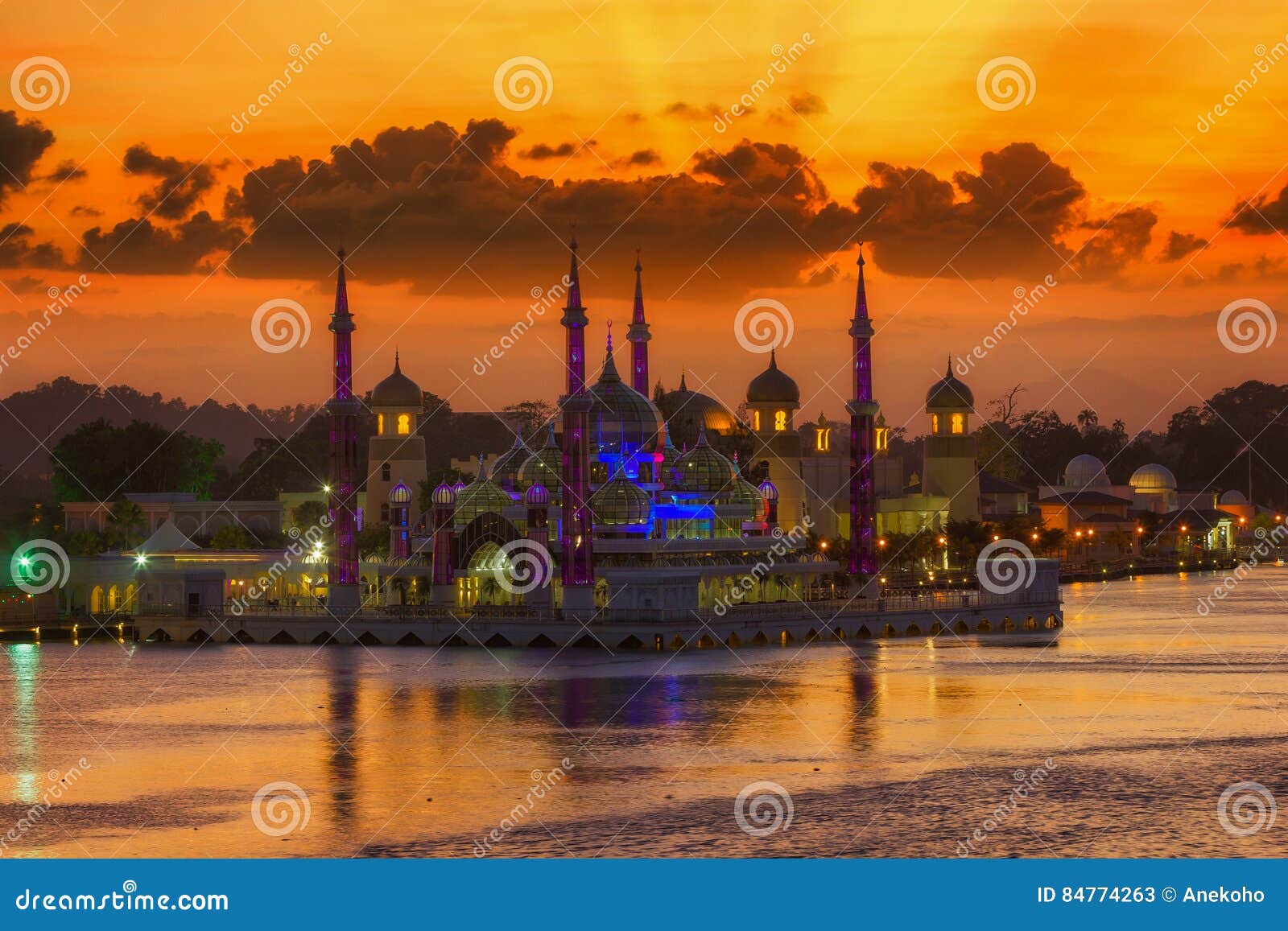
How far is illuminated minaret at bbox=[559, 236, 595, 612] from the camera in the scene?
70.5m

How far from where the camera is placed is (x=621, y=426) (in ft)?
270

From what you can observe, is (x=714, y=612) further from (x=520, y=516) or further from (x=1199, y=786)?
(x=1199, y=786)

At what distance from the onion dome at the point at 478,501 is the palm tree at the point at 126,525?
95.3 feet

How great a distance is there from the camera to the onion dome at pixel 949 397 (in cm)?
13062

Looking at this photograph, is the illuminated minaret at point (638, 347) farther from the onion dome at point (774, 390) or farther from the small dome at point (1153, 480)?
the small dome at point (1153, 480)

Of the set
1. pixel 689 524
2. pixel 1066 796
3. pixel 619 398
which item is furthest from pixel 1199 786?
pixel 619 398

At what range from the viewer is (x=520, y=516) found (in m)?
77.4

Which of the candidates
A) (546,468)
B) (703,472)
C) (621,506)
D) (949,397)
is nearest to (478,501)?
(546,468)

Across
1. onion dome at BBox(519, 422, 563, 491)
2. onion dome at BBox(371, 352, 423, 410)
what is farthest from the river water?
onion dome at BBox(371, 352, 423, 410)

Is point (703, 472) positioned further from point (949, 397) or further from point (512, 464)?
point (949, 397)

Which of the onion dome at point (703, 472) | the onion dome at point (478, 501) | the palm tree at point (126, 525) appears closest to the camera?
the onion dome at point (478, 501)

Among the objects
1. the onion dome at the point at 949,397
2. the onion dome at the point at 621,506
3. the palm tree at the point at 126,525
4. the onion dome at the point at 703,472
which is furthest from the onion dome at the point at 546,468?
the onion dome at the point at 949,397

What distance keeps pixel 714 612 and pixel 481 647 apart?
8.68m

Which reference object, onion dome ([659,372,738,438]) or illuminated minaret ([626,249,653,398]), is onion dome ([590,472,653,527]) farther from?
onion dome ([659,372,738,438])
